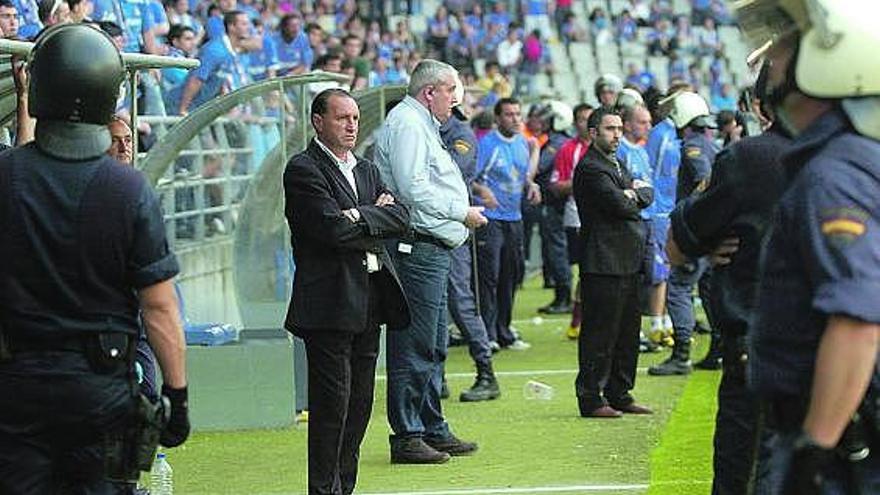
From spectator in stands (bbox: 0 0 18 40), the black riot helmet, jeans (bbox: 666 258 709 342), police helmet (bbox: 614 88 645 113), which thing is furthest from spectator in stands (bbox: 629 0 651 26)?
the black riot helmet

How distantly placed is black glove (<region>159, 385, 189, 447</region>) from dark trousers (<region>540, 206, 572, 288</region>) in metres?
14.4

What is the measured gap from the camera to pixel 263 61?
21859mm

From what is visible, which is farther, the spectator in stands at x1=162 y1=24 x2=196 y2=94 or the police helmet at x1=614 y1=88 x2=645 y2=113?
the spectator in stands at x1=162 y1=24 x2=196 y2=94

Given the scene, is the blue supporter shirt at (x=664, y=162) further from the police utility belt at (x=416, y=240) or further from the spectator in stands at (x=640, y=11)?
the spectator in stands at (x=640, y=11)

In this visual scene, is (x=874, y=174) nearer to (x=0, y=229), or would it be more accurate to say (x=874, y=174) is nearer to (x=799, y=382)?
(x=799, y=382)

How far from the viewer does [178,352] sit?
6254 millimetres

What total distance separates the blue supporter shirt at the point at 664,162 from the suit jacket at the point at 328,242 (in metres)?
7.45

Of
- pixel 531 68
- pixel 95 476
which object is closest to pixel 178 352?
pixel 95 476

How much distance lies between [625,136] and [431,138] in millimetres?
4487

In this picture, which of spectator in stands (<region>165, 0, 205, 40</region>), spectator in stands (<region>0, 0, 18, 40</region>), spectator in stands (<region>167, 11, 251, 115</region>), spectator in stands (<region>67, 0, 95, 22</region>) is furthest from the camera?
spectator in stands (<region>165, 0, 205, 40</region>)

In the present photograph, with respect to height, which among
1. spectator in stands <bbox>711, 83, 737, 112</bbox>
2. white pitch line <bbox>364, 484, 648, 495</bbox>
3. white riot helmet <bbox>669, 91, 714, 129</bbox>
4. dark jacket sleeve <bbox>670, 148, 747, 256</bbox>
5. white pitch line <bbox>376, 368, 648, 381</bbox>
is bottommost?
spectator in stands <bbox>711, 83, 737, 112</bbox>

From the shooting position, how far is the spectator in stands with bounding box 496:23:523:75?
137 feet

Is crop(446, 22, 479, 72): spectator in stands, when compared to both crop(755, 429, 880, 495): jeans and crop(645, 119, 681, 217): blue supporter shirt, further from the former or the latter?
crop(755, 429, 880, 495): jeans

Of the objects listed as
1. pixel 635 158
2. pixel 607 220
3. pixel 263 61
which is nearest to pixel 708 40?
pixel 263 61
